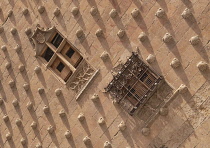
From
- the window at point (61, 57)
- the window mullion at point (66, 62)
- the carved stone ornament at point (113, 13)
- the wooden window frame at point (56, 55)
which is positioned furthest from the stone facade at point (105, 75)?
the window mullion at point (66, 62)

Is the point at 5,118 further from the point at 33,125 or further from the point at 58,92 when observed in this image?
the point at 58,92

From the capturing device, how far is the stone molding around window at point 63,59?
10836 millimetres

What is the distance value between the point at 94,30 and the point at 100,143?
3.53 metres

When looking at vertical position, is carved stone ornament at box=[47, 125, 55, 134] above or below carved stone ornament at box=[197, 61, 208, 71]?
below

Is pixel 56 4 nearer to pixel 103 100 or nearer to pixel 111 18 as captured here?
pixel 111 18

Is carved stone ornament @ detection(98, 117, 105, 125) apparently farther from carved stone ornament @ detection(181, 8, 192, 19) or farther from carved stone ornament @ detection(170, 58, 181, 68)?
carved stone ornament @ detection(181, 8, 192, 19)

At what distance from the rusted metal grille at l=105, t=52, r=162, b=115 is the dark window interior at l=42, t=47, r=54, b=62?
2781 mm

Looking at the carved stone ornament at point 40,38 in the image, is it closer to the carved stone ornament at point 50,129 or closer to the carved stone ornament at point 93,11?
the carved stone ornament at point 93,11

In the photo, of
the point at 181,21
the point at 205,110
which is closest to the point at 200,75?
the point at 205,110

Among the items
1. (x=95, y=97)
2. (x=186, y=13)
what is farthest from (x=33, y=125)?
(x=186, y=13)

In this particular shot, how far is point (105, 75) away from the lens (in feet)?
34.0

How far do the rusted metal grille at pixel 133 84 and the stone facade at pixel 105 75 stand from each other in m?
0.19

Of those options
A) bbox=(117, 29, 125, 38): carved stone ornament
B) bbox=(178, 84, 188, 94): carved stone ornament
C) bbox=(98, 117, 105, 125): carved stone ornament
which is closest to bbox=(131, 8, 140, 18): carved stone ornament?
bbox=(117, 29, 125, 38): carved stone ornament

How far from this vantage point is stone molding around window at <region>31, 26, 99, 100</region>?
1084 cm
